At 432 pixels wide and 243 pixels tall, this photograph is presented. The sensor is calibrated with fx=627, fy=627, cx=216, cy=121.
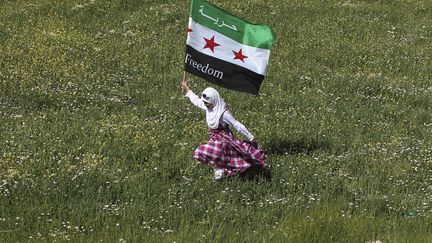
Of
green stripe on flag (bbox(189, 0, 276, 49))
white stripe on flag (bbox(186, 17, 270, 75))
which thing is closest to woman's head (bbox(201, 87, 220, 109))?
white stripe on flag (bbox(186, 17, 270, 75))

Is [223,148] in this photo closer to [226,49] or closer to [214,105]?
[214,105]

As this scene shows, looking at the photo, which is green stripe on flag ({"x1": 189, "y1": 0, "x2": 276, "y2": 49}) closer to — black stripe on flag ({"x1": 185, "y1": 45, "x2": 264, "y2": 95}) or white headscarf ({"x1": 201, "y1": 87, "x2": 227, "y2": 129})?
black stripe on flag ({"x1": 185, "y1": 45, "x2": 264, "y2": 95})

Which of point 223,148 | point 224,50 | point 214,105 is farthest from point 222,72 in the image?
point 223,148

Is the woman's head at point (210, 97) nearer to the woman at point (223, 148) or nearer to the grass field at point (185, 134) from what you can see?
the woman at point (223, 148)

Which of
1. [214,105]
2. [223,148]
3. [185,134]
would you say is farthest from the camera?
[185,134]

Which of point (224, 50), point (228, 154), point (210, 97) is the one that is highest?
point (224, 50)

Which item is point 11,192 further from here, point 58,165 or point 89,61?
point 89,61

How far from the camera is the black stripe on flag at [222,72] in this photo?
34.1ft

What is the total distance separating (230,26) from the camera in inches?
413

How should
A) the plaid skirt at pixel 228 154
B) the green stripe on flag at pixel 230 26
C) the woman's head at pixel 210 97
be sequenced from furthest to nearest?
the green stripe on flag at pixel 230 26, the woman's head at pixel 210 97, the plaid skirt at pixel 228 154

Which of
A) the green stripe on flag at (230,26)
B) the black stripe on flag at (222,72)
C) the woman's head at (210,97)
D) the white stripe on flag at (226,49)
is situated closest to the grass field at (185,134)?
the woman's head at (210,97)

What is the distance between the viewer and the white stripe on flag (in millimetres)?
10398

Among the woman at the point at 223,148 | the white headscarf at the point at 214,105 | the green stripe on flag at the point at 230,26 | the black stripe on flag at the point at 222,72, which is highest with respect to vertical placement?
the green stripe on flag at the point at 230,26

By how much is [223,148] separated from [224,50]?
5.69 feet
